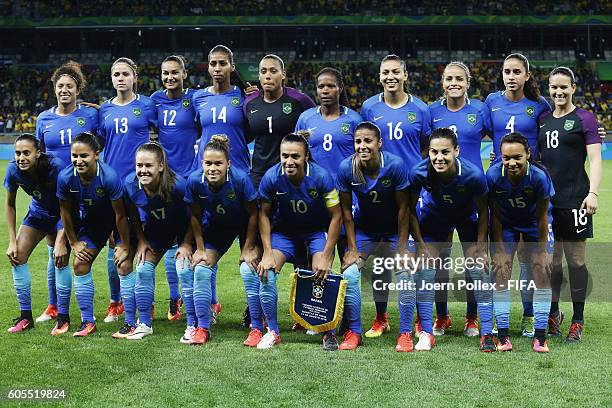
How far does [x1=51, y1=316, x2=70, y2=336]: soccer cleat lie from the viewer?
6.62 meters

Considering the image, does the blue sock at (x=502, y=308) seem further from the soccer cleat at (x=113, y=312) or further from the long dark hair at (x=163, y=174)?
the soccer cleat at (x=113, y=312)

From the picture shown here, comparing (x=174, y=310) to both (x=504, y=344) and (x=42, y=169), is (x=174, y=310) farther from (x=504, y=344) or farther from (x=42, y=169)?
(x=504, y=344)

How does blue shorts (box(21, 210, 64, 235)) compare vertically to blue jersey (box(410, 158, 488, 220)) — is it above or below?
below

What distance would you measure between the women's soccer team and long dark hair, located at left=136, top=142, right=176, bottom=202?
2 cm

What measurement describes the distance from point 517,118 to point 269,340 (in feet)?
8.13

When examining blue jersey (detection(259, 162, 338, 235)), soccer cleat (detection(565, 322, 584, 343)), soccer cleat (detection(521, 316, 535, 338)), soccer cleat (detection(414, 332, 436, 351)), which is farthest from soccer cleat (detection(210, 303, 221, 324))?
soccer cleat (detection(565, 322, 584, 343))

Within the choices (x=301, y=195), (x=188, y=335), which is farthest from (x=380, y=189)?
(x=188, y=335)

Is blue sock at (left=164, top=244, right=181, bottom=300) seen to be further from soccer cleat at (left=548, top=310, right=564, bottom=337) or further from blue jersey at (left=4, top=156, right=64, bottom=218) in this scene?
soccer cleat at (left=548, top=310, right=564, bottom=337)

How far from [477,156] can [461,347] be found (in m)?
1.49

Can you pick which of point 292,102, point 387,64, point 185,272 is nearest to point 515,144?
point 387,64

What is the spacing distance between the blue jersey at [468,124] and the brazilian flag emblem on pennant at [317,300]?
146 centimetres

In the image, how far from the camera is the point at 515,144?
5.88m

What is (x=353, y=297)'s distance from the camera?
621 cm

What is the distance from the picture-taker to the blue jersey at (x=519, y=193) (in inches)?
234
